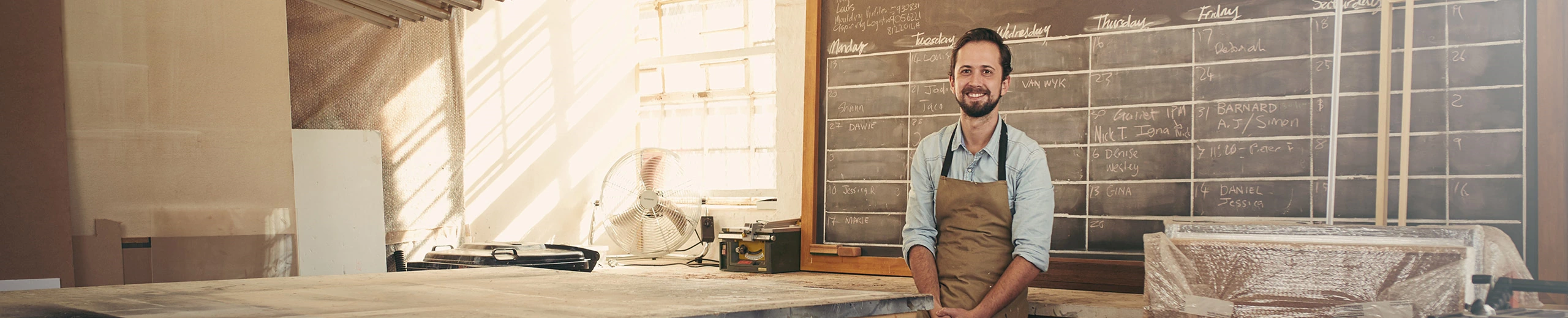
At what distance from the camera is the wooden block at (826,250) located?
4.90 metres

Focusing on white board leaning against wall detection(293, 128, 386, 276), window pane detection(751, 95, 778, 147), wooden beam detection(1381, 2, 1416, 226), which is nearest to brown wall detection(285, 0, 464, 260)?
white board leaning against wall detection(293, 128, 386, 276)

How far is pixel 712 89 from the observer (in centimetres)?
777

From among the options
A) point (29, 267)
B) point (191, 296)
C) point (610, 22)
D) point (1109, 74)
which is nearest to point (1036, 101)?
point (1109, 74)

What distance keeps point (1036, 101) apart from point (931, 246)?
1.44 meters

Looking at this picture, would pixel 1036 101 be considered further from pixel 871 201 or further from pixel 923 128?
pixel 871 201

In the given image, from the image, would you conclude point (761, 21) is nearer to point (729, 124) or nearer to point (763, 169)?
point (729, 124)

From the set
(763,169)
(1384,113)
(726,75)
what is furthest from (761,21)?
(1384,113)

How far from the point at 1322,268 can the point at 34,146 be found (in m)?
4.19

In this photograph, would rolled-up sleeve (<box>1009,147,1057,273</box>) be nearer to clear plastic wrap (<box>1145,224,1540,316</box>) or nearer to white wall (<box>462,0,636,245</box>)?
clear plastic wrap (<box>1145,224,1540,316</box>)

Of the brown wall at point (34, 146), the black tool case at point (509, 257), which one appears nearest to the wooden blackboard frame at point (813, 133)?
the black tool case at point (509, 257)

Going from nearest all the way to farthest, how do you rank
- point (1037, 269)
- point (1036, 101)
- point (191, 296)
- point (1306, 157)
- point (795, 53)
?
1. point (191, 296)
2. point (1037, 269)
3. point (1306, 157)
4. point (1036, 101)
5. point (795, 53)

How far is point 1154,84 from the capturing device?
4.09 m

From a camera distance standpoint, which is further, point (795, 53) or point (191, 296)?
point (795, 53)

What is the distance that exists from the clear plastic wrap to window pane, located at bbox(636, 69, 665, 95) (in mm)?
5482
